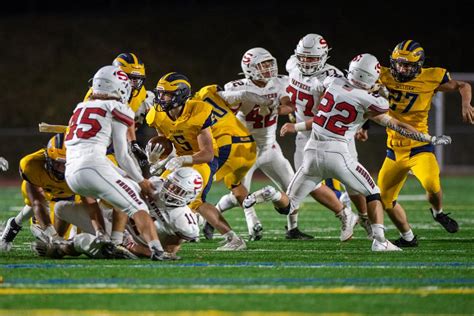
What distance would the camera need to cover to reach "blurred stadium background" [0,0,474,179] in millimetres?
24062

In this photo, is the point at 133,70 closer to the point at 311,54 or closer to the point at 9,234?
the point at 311,54

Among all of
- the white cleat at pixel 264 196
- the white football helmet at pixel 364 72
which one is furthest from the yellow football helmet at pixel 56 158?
the white football helmet at pixel 364 72

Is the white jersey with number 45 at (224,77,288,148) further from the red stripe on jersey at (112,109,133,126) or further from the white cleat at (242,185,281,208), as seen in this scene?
the red stripe on jersey at (112,109,133,126)

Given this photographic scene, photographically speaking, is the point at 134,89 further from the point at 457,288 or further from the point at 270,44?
the point at 270,44

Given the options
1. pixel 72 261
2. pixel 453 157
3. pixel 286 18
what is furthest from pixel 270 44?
pixel 72 261

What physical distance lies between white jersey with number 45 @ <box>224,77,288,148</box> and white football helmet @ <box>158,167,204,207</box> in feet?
6.93

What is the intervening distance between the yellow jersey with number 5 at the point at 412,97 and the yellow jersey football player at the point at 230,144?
1.28m

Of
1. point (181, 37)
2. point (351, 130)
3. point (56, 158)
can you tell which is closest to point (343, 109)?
point (351, 130)

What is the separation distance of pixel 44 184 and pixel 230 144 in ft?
6.30

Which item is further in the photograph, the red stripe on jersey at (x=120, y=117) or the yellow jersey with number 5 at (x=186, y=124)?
the yellow jersey with number 5 at (x=186, y=124)

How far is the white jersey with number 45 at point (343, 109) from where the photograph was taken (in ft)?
26.0

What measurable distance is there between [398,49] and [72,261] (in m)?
3.52

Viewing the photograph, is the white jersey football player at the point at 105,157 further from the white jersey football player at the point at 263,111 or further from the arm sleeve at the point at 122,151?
the white jersey football player at the point at 263,111

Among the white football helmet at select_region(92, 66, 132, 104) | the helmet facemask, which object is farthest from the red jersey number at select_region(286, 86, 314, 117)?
the white football helmet at select_region(92, 66, 132, 104)
